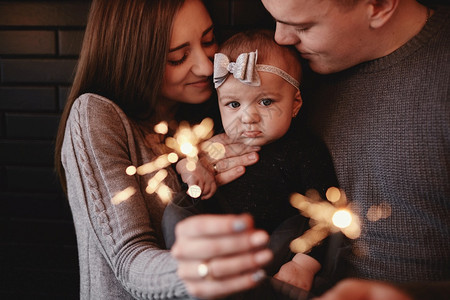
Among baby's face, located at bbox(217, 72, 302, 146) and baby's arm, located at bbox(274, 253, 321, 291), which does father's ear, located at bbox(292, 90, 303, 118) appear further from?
baby's arm, located at bbox(274, 253, 321, 291)

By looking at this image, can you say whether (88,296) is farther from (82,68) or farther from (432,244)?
(432,244)

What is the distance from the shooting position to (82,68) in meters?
1.43

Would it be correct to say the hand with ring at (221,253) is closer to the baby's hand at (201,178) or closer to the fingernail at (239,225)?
the fingernail at (239,225)

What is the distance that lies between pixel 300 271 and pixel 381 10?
2.68 ft

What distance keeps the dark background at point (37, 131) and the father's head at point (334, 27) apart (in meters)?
0.42

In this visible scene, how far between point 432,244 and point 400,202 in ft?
0.49

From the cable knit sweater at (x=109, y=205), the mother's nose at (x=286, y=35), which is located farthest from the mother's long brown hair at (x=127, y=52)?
the mother's nose at (x=286, y=35)

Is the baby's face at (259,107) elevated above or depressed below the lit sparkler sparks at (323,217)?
above

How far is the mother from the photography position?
3.91ft

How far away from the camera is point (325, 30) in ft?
3.96

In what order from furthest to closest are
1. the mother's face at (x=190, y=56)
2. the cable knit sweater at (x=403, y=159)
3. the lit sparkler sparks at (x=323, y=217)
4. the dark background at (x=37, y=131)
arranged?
the dark background at (x=37, y=131) → the mother's face at (x=190, y=56) → the lit sparkler sparks at (x=323, y=217) → the cable knit sweater at (x=403, y=159)

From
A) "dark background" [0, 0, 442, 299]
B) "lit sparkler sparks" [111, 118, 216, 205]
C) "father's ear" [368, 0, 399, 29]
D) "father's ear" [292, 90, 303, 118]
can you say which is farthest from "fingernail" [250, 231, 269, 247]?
"dark background" [0, 0, 442, 299]

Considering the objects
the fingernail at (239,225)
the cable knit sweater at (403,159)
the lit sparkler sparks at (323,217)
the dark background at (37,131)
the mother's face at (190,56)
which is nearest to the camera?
the fingernail at (239,225)

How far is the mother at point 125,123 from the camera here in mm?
1192
